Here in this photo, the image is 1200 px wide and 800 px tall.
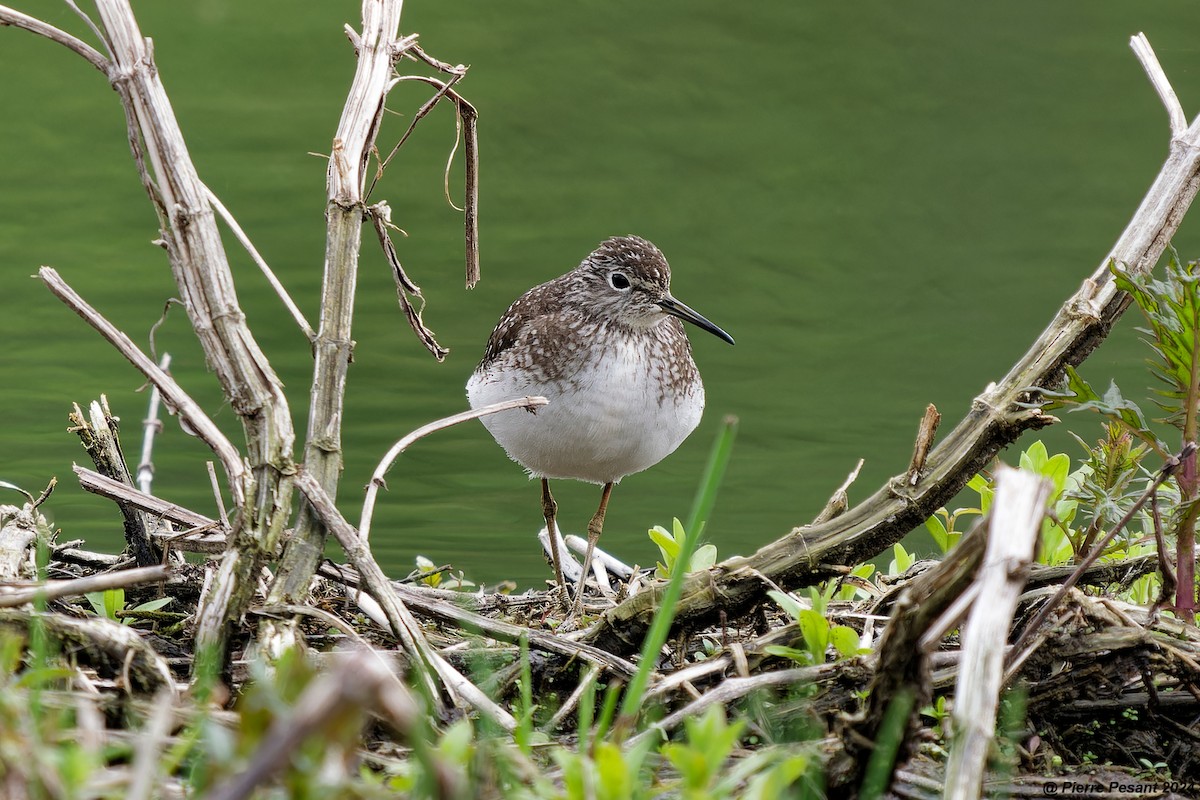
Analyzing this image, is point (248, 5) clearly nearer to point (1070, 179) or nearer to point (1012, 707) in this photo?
point (1070, 179)

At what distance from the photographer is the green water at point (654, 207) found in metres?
9.69

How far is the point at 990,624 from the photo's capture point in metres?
2.33

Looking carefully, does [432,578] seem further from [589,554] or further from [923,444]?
[923,444]

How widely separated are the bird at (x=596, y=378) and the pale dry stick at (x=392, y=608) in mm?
1701

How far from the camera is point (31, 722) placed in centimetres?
218

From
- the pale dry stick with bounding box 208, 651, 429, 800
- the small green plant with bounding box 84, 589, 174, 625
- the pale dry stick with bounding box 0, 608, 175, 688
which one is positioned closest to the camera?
the pale dry stick with bounding box 208, 651, 429, 800

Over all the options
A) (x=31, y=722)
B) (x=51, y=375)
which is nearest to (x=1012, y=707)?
(x=31, y=722)

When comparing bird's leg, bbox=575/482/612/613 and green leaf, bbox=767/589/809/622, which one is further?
bird's leg, bbox=575/482/612/613

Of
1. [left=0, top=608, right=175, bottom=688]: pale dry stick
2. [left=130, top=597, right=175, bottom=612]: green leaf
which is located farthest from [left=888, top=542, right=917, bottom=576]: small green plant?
[left=0, top=608, right=175, bottom=688]: pale dry stick

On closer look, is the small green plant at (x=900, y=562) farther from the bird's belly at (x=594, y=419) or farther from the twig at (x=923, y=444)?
the twig at (x=923, y=444)

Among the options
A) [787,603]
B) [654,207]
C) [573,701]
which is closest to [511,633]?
[573,701]

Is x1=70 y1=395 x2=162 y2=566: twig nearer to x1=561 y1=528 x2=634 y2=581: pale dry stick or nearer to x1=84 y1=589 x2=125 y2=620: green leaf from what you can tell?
x1=84 y1=589 x2=125 y2=620: green leaf

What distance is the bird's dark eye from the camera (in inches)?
231

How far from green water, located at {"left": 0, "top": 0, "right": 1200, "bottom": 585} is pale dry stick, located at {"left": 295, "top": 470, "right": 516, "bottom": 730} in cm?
487
